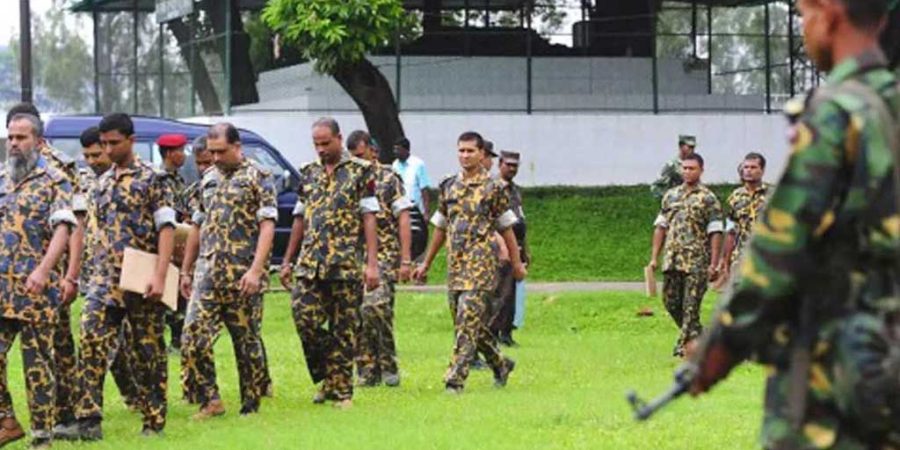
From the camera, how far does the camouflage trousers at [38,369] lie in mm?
12266

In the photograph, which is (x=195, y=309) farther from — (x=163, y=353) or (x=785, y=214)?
(x=785, y=214)

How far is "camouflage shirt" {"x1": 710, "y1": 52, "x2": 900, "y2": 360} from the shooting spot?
555 centimetres

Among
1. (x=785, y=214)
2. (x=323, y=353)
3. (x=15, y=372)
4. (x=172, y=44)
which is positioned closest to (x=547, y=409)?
(x=323, y=353)

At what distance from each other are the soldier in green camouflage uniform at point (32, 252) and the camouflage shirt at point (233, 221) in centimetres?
178

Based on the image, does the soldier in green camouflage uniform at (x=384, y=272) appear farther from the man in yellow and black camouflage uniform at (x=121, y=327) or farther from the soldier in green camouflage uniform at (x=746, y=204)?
the soldier in green camouflage uniform at (x=746, y=204)

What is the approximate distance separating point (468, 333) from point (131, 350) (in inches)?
133

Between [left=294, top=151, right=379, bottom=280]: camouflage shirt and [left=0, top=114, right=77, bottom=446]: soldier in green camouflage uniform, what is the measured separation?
2.53 m

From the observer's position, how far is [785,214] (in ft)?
18.4

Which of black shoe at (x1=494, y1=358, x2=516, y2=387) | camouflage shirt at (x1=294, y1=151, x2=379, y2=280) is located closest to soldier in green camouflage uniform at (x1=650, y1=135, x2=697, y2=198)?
black shoe at (x1=494, y1=358, x2=516, y2=387)

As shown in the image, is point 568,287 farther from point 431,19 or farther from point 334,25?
point 431,19

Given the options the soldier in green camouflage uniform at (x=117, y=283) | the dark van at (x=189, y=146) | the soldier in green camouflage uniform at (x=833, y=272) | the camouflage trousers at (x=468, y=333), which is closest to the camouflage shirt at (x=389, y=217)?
the camouflage trousers at (x=468, y=333)

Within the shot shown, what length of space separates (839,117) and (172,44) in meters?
37.7

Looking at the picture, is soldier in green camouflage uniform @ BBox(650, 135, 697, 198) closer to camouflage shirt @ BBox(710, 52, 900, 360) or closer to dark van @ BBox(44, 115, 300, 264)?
dark van @ BBox(44, 115, 300, 264)

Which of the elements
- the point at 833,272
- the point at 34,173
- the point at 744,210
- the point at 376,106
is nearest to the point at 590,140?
the point at 376,106
